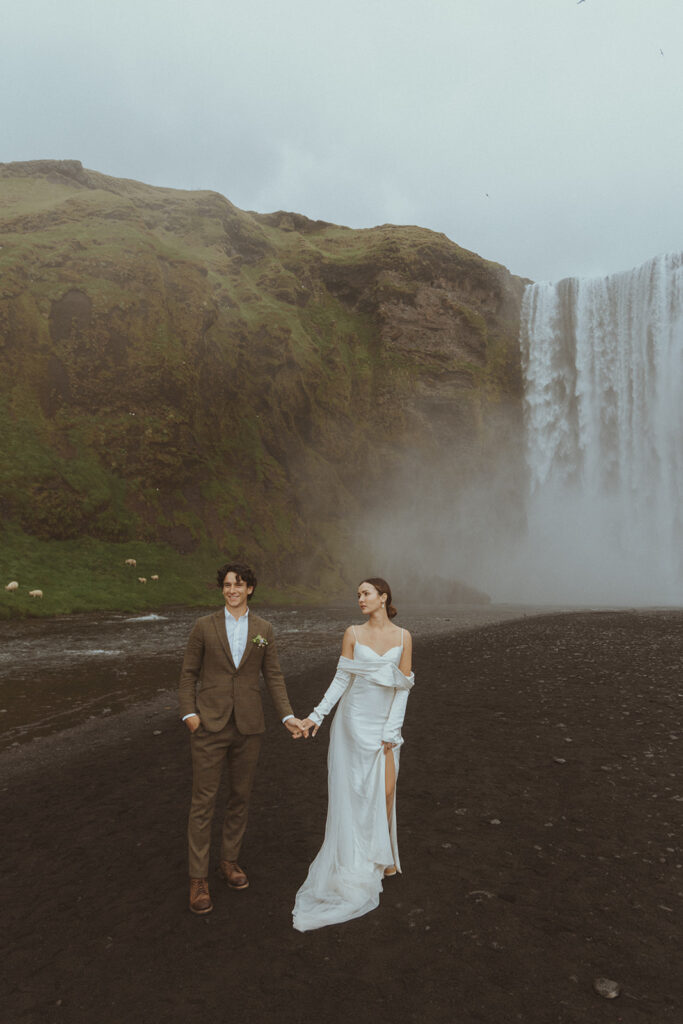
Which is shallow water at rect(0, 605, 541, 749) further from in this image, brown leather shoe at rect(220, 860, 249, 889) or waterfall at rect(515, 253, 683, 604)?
waterfall at rect(515, 253, 683, 604)

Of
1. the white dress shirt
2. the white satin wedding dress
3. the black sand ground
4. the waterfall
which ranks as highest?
the waterfall

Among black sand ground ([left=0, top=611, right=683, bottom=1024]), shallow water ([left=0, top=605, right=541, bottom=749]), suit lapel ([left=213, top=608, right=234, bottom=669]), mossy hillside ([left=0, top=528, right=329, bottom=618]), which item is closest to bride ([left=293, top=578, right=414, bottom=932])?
black sand ground ([left=0, top=611, right=683, bottom=1024])

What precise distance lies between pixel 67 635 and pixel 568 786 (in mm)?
23310

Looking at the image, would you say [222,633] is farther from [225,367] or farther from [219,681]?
[225,367]

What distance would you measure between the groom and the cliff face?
38128 millimetres

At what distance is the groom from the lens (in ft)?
17.6

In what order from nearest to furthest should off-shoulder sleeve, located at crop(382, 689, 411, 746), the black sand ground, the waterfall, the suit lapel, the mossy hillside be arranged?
1. the black sand ground
2. the suit lapel
3. off-shoulder sleeve, located at crop(382, 689, 411, 746)
4. the mossy hillside
5. the waterfall

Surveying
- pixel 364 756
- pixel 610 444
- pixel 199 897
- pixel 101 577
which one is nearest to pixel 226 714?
pixel 364 756

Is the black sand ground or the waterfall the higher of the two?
the waterfall

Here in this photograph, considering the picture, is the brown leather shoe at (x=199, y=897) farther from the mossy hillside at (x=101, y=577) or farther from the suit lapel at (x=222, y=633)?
the mossy hillside at (x=101, y=577)

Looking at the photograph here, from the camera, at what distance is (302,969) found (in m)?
4.45

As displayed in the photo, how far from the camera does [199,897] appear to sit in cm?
530

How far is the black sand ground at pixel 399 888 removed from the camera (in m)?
4.16

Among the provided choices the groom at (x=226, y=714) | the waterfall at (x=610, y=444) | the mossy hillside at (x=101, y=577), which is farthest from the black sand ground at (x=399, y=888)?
the waterfall at (x=610, y=444)
